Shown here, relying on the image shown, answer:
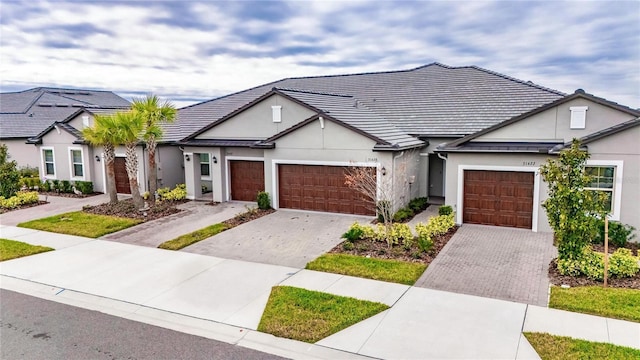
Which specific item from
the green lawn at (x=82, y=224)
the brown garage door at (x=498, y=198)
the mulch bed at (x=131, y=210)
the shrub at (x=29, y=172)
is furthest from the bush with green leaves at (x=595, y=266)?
the shrub at (x=29, y=172)

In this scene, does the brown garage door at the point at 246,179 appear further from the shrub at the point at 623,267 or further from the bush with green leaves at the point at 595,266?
the shrub at the point at 623,267

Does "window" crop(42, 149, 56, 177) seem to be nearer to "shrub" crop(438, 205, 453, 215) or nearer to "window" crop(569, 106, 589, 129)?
"shrub" crop(438, 205, 453, 215)

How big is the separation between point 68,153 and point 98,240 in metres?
12.3

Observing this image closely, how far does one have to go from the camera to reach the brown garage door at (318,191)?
17.8m

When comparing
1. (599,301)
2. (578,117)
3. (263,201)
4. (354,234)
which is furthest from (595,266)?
(263,201)

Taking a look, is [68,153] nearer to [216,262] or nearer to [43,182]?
[43,182]

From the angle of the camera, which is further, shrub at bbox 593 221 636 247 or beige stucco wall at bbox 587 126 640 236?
beige stucco wall at bbox 587 126 640 236

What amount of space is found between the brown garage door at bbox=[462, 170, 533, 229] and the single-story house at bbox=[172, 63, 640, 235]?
3cm

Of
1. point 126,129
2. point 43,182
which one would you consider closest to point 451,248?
point 126,129

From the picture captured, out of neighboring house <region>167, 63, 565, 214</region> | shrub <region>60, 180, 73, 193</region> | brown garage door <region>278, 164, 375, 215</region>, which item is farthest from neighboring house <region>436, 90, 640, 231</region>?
shrub <region>60, 180, 73, 193</region>

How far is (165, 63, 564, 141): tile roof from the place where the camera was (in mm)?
19578

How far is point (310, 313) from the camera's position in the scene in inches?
340

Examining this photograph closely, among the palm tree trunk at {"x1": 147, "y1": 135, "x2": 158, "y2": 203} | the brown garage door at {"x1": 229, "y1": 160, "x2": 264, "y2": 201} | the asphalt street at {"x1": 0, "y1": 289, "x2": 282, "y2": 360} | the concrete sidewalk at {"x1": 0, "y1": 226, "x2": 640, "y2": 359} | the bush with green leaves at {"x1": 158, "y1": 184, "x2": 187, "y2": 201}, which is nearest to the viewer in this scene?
the asphalt street at {"x1": 0, "y1": 289, "x2": 282, "y2": 360}

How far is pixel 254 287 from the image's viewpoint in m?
10.2
